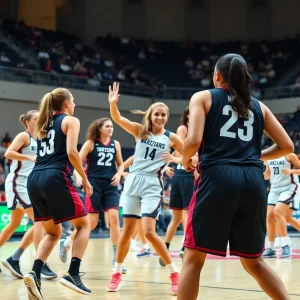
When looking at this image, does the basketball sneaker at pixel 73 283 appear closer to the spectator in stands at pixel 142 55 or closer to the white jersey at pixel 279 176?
the white jersey at pixel 279 176

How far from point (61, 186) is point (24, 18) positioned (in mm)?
25734

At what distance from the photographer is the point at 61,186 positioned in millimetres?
6199

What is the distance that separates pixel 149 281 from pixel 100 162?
191 centimetres

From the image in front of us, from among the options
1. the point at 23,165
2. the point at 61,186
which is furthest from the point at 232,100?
the point at 23,165

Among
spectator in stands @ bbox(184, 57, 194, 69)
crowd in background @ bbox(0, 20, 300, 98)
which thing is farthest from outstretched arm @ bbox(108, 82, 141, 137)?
spectator in stands @ bbox(184, 57, 194, 69)

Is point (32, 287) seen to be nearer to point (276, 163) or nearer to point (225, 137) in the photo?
point (225, 137)

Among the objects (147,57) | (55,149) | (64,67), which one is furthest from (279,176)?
(147,57)

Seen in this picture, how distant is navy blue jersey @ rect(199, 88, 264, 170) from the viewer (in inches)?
167

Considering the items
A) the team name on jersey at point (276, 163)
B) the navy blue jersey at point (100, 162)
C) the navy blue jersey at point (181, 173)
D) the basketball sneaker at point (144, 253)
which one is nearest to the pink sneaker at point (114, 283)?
the navy blue jersey at point (100, 162)

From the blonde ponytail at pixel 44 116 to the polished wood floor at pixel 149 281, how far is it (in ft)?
5.07

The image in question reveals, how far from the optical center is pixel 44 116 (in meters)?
6.31

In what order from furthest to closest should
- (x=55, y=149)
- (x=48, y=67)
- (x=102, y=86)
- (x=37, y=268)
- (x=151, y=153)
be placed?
(x=102, y=86)
(x=48, y=67)
(x=151, y=153)
(x=55, y=149)
(x=37, y=268)

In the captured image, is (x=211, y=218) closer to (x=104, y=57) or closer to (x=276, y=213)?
(x=276, y=213)

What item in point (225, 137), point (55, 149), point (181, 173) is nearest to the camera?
point (225, 137)
